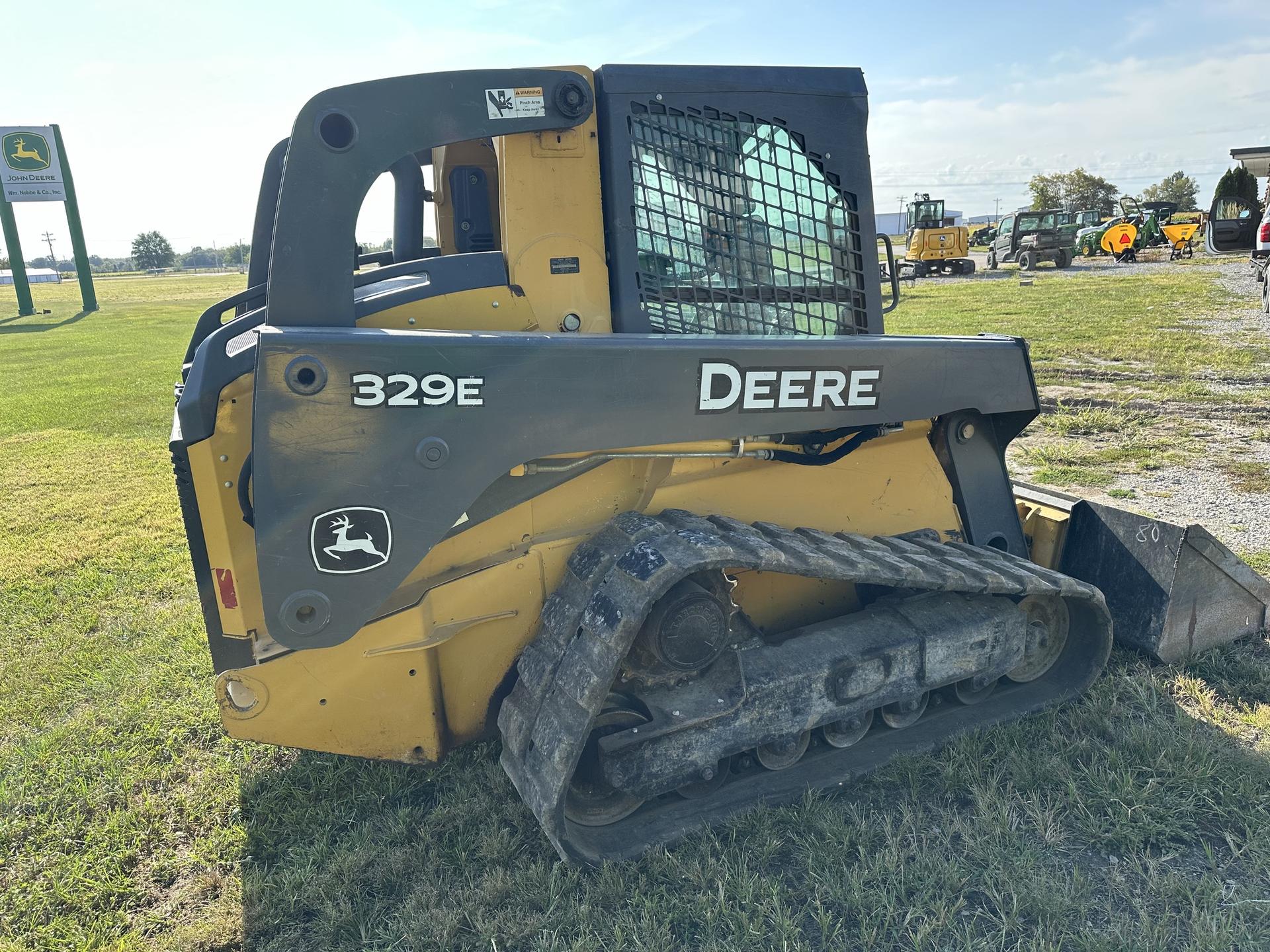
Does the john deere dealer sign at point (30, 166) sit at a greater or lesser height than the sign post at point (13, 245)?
greater

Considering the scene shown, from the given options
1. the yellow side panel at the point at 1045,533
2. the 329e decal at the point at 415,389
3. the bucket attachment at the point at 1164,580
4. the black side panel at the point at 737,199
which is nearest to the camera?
the 329e decal at the point at 415,389

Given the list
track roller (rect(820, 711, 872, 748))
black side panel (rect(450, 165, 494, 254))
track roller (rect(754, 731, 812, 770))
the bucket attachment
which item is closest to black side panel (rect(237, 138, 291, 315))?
black side panel (rect(450, 165, 494, 254))

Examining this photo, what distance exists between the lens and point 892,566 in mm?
2830

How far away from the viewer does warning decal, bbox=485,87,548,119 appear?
2.46 metres

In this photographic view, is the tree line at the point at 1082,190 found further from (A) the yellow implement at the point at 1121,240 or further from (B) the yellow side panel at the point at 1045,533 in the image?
(B) the yellow side panel at the point at 1045,533

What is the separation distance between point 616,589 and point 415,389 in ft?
2.65

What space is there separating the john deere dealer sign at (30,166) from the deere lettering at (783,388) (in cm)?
3673

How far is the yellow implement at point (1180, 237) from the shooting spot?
2809cm

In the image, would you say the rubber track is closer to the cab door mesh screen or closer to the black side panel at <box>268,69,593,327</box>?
the cab door mesh screen

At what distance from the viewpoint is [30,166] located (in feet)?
101

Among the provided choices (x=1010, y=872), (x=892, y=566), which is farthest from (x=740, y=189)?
(x=1010, y=872)

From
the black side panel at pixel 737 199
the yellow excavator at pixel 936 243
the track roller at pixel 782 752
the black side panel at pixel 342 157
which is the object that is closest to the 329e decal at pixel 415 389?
→ the black side panel at pixel 342 157

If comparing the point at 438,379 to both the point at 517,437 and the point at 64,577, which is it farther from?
the point at 64,577

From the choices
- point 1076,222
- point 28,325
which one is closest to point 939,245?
point 1076,222
